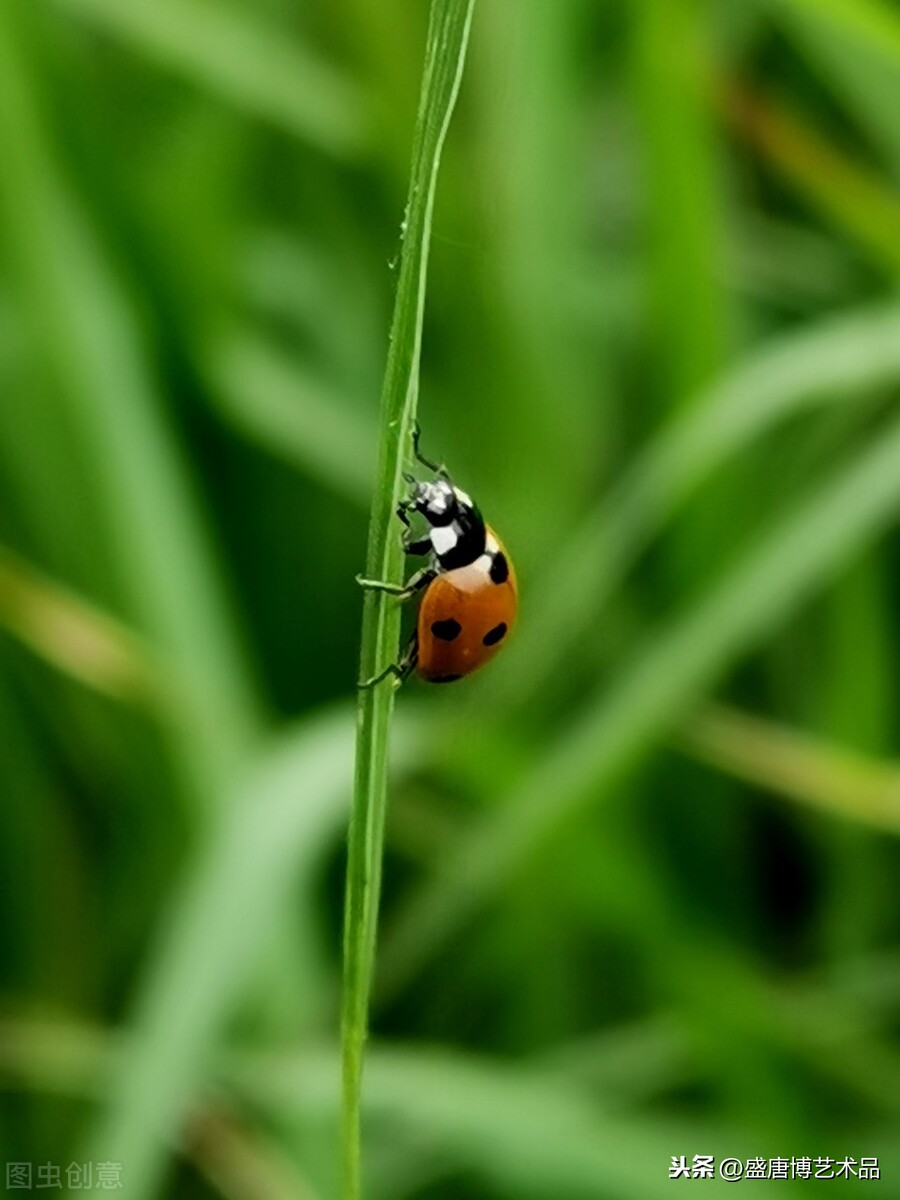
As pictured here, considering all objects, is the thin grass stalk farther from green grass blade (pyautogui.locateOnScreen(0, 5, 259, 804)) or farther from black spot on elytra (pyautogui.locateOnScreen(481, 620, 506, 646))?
green grass blade (pyautogui.locateOnScreen(0, 5, 259, 804))

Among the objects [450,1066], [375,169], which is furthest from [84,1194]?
[375,169]

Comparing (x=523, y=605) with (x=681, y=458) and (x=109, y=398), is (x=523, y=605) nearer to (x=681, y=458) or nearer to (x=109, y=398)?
(x=681, y=458)

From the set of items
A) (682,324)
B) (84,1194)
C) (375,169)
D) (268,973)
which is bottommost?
(84,1194)

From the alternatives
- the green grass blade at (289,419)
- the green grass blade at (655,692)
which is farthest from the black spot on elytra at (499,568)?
the green grass blade at (289,419)

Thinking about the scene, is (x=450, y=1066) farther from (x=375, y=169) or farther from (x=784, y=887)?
(x=375, y=169)

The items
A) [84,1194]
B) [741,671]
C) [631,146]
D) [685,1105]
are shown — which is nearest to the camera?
[84,1194]

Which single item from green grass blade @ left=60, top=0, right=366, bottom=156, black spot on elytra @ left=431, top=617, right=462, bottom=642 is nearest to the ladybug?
black spot on elytra @ left=431, top=617, right=462, bottom=642
